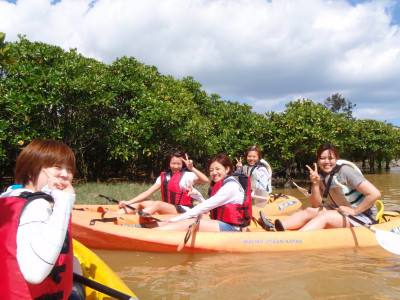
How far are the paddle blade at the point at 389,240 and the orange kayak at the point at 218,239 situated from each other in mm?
197

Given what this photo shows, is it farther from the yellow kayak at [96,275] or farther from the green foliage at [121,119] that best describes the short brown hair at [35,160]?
the green foliage at [121,119]

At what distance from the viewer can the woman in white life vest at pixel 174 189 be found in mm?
5406

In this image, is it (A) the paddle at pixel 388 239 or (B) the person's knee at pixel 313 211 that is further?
(B) the person's knee at pixel 313 211

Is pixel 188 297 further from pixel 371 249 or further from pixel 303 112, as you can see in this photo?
pixel 303 112

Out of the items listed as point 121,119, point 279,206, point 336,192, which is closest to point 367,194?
point 336,192

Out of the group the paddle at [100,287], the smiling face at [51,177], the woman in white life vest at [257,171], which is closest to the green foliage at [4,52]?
the smiling face at [51,177]

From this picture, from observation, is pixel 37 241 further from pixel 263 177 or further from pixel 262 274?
pixel 263 177

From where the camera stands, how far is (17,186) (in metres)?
1.71

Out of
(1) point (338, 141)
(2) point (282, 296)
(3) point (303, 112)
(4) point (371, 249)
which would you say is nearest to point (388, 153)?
(1) point (338, 141)

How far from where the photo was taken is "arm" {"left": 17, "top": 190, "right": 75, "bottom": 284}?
56.1 inches

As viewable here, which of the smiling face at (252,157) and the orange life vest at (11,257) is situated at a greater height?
the smiling face at (252,157)

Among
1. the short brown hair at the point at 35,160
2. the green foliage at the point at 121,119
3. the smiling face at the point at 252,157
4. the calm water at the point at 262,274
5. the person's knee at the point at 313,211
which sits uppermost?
the green foliage at the point at 121,119

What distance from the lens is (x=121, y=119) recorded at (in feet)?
31.9

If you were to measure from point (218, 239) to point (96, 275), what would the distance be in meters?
1.87
